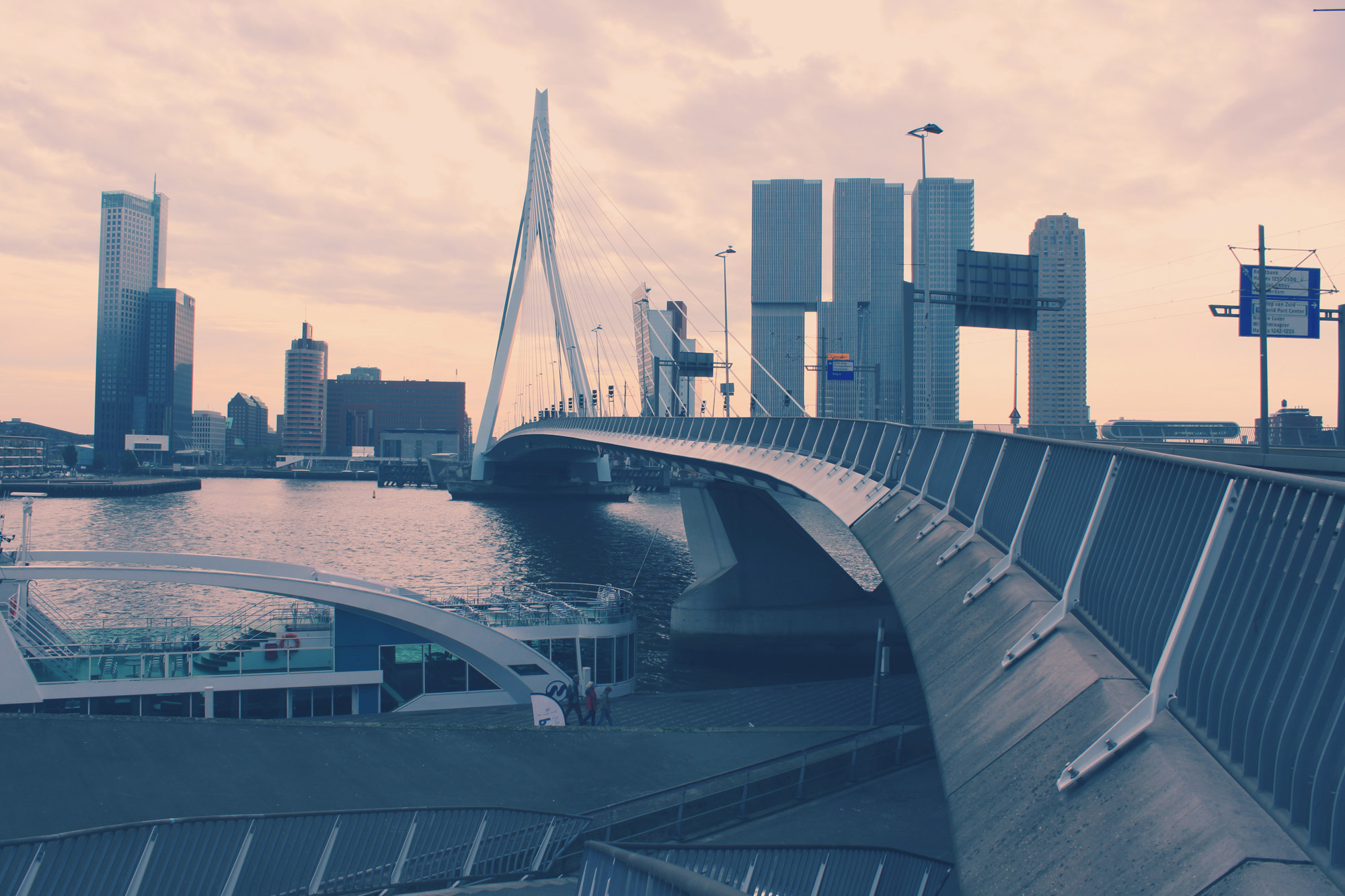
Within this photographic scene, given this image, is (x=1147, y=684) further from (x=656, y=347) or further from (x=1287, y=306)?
(x=656, y=347)

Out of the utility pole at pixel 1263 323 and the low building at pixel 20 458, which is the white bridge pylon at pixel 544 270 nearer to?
the utility pole at pixel 1263 323

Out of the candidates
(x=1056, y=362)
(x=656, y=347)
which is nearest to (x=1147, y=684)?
(x=1056, y=362)

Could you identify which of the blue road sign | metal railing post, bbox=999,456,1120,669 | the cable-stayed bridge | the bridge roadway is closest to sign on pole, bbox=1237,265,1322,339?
the blue road sign

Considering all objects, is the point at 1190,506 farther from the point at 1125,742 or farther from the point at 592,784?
the point at 592,784

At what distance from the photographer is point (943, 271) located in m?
109

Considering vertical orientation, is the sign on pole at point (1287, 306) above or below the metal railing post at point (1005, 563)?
above

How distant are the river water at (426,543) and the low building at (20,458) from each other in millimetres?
30940

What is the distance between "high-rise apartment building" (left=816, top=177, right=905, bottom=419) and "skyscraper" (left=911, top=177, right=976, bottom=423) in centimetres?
332

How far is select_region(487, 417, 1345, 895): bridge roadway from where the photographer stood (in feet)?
10.2

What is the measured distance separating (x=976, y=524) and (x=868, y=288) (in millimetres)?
141111

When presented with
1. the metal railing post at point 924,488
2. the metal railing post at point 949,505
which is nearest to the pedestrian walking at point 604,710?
the metal railing post at point 924,488

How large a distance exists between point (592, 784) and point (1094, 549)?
9.55 m

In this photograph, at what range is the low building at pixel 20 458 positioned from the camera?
13850 cm

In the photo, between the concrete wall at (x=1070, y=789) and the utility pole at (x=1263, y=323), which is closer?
the concrete wall at (x=1070, y=789)
